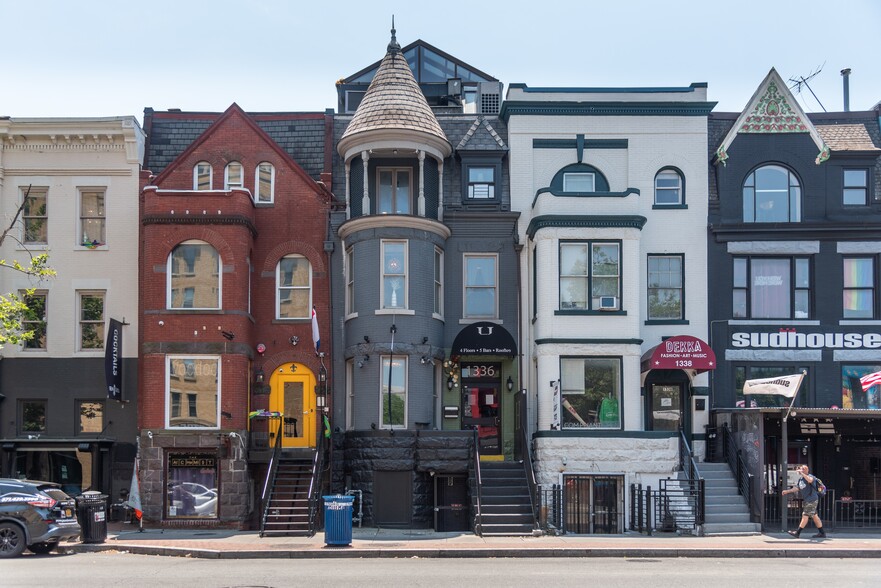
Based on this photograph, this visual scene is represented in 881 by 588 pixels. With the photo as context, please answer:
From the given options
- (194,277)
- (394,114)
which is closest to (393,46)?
(394,114)

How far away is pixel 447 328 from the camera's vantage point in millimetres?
28141

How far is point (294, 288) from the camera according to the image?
2817 centimetres

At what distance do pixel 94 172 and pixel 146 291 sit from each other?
14.2ft

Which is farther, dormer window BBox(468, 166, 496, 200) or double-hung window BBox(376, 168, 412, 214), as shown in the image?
dormer window BBox(468, 166, 496, 200)

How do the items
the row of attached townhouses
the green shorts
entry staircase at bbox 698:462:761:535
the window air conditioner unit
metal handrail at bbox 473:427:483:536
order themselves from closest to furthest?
the green shorts
metal handrail at bbox 473:427:483:536
entry staircase at bbox 698:462:761:535
the row of attached townhouses
the window air conditioner unit

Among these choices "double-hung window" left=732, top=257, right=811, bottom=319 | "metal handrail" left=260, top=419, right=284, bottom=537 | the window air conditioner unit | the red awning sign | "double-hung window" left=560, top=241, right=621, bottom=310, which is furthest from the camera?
"double-hung window" left=732, top=257, right=811, bottom=319

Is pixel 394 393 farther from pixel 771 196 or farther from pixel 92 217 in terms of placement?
pixel 771 196

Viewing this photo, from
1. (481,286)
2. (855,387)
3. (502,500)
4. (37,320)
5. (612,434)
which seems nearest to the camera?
(502,500)

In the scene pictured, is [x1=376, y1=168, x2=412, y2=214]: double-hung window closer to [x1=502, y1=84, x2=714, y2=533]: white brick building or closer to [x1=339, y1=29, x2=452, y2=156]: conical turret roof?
[x1=339, y1=29, x2=452, y2=156]: conical turret roof

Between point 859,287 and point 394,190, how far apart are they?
44.3 ft

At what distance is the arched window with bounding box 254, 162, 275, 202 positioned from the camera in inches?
1120

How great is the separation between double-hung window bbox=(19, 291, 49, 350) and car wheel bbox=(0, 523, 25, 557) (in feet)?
30.7

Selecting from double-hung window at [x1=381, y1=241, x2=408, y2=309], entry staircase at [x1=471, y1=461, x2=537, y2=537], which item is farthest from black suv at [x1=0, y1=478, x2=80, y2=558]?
double-hung window at [x1=381, y1=241, x2=408, y2=309]

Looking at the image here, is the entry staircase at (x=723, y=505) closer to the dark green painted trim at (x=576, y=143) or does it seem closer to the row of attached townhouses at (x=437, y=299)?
the row of attached townhouses at (x=437, y=299)
